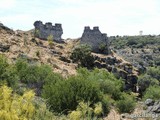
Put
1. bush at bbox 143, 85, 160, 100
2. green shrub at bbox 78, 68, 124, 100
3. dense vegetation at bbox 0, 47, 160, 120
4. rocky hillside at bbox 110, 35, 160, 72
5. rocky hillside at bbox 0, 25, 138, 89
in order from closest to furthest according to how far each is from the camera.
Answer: dense vegetation at bbox 0, 47, 160, 120 < green shrub at bbox 78, 68, 124, 100 < rocky hillside at bbox 0, 25, 138, 89 < bush at bbox 143, 85, 160, 100 < rocky hillside at bbox 110, 35, 160, 72

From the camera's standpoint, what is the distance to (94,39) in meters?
86.8

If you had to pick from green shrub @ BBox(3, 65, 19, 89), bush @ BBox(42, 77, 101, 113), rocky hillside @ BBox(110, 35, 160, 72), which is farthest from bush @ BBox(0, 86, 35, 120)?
rocky hillside @ BBox(110, 35, 160, 72)

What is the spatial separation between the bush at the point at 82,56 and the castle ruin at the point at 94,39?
21.3ft

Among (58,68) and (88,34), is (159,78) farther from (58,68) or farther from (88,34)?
(58,68)

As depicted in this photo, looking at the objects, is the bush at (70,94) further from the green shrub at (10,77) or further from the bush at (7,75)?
the bush at (7,75)

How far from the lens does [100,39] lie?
86.9m

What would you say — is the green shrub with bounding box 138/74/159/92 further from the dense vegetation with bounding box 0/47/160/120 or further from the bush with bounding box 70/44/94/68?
the bush with bounding box 70/44/94/68

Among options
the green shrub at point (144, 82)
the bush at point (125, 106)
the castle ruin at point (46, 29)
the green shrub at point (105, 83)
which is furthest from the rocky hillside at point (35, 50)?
the green shrub at point (144, 82)

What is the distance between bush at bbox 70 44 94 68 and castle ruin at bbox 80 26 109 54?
6499 mm

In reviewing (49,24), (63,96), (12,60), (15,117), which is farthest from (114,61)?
(15,117)

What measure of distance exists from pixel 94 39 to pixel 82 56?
865 cm

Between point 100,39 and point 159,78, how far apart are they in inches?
868

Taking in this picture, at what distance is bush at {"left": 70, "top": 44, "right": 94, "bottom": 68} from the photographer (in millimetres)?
78625

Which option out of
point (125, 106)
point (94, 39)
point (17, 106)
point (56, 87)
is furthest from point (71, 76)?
point (17, 106)
